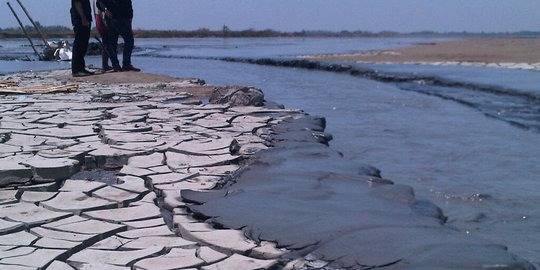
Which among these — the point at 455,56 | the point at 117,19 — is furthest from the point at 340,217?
the point at 455,56

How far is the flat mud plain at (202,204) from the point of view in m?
2.51

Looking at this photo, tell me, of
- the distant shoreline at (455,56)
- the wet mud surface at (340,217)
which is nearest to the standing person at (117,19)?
the wet mud surface at (340,217)

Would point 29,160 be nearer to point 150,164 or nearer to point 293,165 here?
point 150,164

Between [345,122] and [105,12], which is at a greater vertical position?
[105,12]

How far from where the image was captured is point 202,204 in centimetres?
317

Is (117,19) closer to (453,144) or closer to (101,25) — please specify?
(101,25)

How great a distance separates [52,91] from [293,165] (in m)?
4.93

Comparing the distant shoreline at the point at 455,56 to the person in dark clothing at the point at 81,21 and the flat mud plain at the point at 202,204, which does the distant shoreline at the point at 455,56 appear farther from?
the flat mud plain at the point at 202,204

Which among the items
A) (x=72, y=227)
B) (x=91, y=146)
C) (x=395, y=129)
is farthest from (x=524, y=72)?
(x=72, y=227)

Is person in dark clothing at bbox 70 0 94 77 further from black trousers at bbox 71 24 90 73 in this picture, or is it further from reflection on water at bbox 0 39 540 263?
reflection on water at bbox 0 39 540 263

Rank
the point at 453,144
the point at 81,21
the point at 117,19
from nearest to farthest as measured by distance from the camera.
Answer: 1. the point at 453,144
2. the point at 81,21
3. the point at 117,19

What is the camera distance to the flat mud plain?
8.25 ft

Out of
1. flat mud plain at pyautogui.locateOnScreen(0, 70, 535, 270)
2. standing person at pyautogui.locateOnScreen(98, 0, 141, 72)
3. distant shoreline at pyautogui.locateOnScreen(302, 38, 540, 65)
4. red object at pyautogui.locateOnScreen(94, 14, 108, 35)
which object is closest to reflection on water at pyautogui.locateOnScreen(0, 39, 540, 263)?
flat mud plain at pyautogui.locateOnScreen(0, 70, 535, 270)

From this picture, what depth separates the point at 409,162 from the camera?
5152mm
